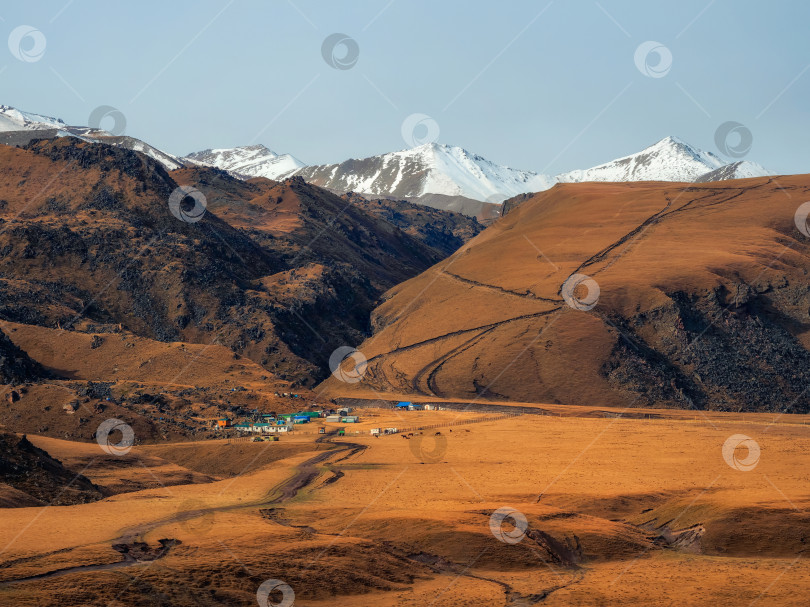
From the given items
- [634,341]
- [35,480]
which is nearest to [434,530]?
[35,480]

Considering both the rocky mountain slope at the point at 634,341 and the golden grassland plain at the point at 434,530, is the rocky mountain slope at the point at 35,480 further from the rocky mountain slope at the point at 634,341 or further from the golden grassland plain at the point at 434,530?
the rocky mountain slope at the point at 634,341

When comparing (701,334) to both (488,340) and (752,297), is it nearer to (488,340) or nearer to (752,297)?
(752,297)

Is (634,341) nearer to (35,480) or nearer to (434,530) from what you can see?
(434,530)

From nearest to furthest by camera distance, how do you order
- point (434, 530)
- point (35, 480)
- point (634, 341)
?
point (434, 530) → point (35, 480) → point (634, 341)

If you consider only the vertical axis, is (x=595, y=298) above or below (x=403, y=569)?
above

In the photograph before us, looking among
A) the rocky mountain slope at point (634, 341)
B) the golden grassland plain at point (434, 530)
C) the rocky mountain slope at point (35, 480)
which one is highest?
the rocky mountain slope at point (634, 341)

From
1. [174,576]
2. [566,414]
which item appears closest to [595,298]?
[566,414]

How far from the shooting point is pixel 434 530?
6631 cm

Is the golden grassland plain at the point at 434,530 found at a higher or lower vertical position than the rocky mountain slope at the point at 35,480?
lower

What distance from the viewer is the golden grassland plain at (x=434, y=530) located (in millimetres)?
53094

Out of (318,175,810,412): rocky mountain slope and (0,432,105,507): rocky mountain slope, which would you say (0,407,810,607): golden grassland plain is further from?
(318,175,810,412): rocky mountain slope

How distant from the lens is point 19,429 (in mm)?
111250

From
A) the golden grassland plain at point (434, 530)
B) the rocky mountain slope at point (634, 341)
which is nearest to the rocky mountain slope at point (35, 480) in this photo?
the golden grassland plain at point (434, 530)

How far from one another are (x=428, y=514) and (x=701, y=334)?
119107 millimetres
